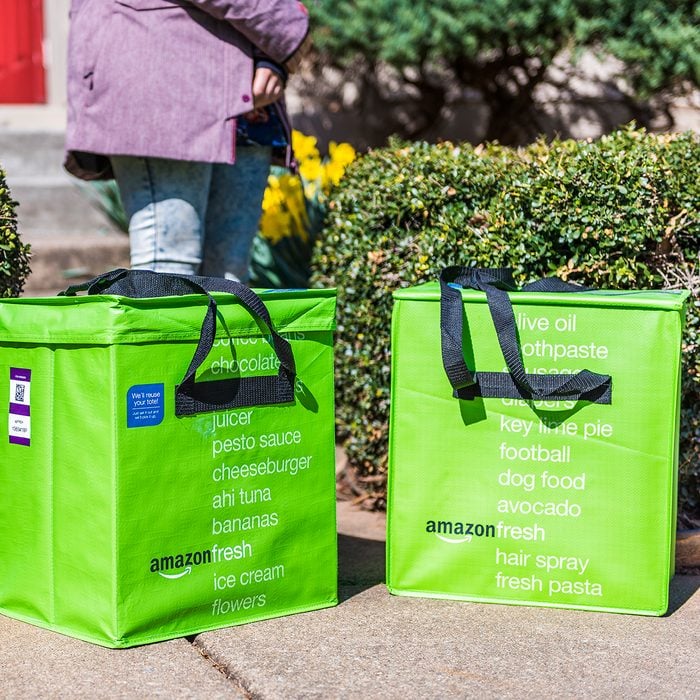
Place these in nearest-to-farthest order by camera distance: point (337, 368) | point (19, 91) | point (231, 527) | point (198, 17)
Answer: point (231, 527)
point (198, 17)
point (337, 368)
point (19, 91)

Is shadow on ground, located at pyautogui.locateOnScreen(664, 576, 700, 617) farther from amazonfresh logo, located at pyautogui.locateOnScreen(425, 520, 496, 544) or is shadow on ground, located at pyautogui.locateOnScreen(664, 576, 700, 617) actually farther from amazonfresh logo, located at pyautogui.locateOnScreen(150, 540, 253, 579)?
amazonfresh logo, located at pyautogui.locateOnScreen(150, 540, 253, 579)

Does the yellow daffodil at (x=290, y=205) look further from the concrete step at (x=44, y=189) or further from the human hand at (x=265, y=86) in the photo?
the concrete step at (x=44, y=189)

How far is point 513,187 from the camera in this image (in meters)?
3.17

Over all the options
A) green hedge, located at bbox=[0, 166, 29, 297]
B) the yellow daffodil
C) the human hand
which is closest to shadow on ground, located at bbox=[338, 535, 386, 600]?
green hedge, located at bbox=[0, 166, 29, 297]

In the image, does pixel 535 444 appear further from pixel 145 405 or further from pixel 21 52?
pixel 21 52

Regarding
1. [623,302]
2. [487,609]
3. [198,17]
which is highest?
[198,17]

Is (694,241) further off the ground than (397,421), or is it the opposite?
(694,241)

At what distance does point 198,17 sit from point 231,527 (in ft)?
4.87

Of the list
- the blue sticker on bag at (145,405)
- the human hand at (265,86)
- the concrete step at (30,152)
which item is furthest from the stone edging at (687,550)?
the concrete step at (30,152)

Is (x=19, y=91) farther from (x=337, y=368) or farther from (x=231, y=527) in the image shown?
(x=231, y=527)

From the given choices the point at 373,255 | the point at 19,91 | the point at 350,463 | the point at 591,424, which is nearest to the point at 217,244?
the point at 373,255

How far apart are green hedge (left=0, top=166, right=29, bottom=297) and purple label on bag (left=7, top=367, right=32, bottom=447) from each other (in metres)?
0.39

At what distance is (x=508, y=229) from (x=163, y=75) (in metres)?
1.10

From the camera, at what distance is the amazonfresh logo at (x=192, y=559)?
2.43 m
